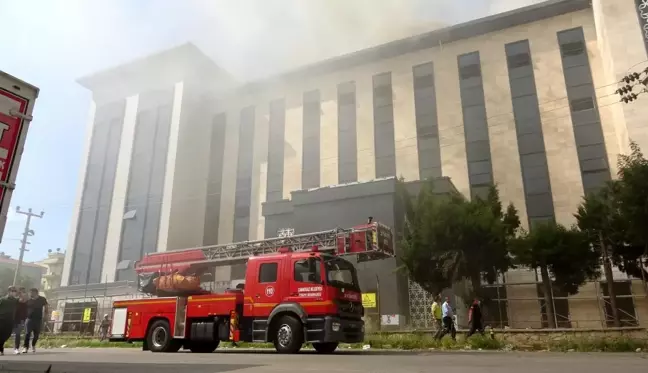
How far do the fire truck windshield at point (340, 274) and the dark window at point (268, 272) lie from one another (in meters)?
1.17

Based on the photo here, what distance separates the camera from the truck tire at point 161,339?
36.1 feet

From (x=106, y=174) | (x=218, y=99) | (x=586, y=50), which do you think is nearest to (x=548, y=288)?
(x=586, y=50)

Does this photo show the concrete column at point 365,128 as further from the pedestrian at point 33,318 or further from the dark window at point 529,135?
the pedestrian at point 33,318

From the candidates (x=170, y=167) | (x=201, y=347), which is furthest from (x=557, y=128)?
(x=170, y=167)

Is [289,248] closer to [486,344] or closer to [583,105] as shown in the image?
[486,344]

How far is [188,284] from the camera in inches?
463

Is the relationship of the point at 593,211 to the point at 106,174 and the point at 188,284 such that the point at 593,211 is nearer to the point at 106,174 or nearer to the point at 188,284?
the point at 188,284

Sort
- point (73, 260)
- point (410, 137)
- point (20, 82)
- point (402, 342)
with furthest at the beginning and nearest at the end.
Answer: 1. point (73, 260)
2. point (410, 137)
3. point (402, 342)
4. point (20, 82)

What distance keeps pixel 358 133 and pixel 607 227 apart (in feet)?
54.4

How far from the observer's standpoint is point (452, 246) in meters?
15.3

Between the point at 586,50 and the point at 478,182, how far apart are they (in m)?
9.60

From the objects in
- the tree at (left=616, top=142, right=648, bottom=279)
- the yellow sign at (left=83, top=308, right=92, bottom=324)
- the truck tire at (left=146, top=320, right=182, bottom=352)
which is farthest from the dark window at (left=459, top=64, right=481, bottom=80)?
the yellow sign at (left=83, top=308, right=92, bottom=324)

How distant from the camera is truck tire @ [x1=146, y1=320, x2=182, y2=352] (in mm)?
11016

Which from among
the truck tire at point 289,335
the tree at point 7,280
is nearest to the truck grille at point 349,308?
the truck tire at point 289,335
